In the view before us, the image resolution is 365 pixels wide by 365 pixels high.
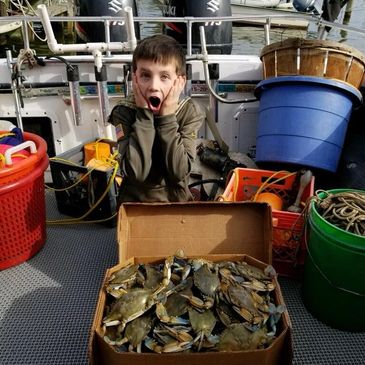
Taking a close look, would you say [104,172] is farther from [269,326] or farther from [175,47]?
[269,326]

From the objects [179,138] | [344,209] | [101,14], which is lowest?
[344,209]

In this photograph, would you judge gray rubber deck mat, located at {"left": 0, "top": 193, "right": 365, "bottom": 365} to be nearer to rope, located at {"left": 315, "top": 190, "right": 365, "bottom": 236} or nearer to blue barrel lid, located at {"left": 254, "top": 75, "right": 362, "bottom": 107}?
rope, located at {"left": 315, "top": 190, "right": 365, "bottom": 236}

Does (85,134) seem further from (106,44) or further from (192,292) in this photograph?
(192,292)

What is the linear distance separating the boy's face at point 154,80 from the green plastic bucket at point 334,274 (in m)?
0.98

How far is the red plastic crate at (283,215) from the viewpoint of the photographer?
2.36 metres

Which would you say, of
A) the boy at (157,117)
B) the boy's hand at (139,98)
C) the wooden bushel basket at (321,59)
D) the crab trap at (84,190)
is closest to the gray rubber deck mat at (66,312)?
the crab trap at (84,190)

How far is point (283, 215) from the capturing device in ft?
7.75

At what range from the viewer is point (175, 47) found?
2.03m

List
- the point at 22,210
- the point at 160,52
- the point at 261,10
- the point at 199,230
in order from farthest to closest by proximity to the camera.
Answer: the point at 261,10 < the point at 22,210 < the point at 199,230 < the point at 160,52

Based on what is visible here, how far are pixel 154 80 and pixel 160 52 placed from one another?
5.4 inches

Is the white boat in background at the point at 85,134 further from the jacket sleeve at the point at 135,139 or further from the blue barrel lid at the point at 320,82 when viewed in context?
the jacket sleeve at the point at 135,139

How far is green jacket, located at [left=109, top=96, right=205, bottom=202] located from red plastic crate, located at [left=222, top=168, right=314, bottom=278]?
0.47 m

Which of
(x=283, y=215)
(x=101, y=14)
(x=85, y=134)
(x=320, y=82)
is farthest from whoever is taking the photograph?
(x=101, y=14)

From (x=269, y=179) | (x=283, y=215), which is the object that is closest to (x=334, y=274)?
(x=283, y=215)
